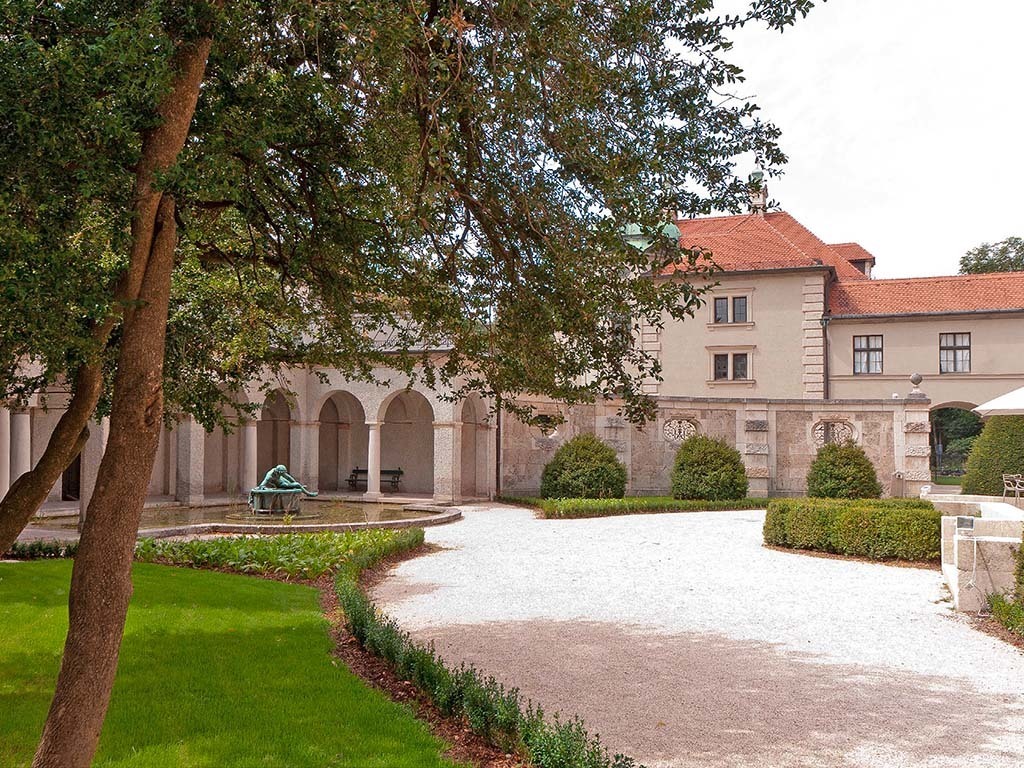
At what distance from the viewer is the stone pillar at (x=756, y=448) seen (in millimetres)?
28234

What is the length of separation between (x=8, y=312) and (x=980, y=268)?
5382 centimetres

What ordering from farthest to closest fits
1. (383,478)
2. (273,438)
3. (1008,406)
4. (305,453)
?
1. (273,438)
2. (383,478)
3. (305,453)
4. (1008,406)

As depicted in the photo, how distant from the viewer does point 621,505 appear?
23625 mm

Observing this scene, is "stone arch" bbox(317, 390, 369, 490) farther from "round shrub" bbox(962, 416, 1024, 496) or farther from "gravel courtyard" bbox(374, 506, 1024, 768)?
"round shrub" bbox(962, 416, 1024, 496)

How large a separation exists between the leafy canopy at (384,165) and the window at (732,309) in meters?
29.1

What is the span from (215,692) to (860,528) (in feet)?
39.6

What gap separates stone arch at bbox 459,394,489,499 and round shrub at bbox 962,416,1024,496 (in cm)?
1295

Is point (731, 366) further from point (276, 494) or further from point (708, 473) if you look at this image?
point (276, 494)

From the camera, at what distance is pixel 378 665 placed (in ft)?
25.7

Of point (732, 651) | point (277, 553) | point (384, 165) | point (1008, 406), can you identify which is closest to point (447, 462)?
point (277, 553)

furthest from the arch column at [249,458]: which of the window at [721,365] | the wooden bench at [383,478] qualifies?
the window at [721,365]

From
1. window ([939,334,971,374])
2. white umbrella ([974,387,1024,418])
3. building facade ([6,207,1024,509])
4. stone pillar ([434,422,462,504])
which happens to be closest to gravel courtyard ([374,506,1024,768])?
white umbrella ([974,387,1024,418])

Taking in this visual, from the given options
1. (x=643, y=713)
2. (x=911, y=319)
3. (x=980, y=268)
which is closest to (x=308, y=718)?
(x=643, y=713)

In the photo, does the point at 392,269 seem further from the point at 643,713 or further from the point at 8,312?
the point at 643,713
